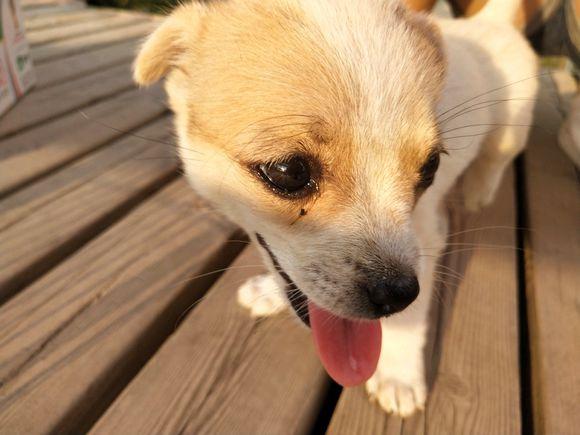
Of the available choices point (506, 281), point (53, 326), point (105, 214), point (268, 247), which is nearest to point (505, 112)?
point (506, 281)

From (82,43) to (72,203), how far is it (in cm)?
368

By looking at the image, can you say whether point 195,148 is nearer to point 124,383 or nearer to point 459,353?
point 124,383

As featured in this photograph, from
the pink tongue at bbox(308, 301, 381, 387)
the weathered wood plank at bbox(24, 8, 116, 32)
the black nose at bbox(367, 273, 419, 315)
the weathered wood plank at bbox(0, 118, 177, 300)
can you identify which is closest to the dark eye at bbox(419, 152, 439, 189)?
the black nose at bbox(367, 273, 419, 315)

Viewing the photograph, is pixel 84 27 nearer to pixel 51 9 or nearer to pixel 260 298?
pixel 51 9

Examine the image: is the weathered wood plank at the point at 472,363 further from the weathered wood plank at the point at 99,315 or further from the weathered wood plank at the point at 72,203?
the weathered wood plank at the point at 72,203

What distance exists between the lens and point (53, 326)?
68.3 inches

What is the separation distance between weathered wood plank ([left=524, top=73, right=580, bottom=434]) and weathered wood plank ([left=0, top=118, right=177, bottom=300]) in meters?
2.05

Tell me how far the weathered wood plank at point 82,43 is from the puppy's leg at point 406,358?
11.8ft

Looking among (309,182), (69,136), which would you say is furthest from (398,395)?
(69,136)

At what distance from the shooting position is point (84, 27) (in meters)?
5.96

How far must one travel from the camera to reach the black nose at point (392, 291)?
4.51ft

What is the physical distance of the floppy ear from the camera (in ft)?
6.16

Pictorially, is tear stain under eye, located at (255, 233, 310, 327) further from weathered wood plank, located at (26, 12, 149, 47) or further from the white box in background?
weathered wood plank, located at (26, 12, 149, 47)

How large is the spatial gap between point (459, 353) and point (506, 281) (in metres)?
0.58
